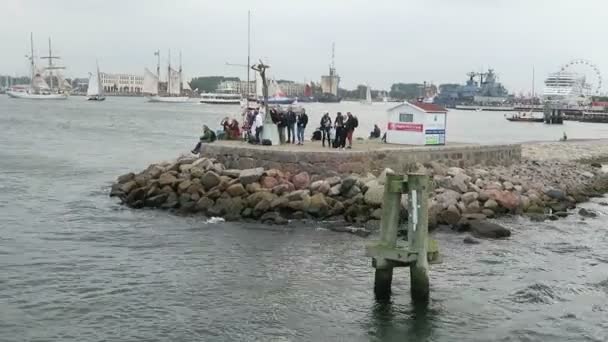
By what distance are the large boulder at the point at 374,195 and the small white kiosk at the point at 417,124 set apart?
730 centimetres

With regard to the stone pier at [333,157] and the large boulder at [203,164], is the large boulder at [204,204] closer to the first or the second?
the large boulder at [203,164]

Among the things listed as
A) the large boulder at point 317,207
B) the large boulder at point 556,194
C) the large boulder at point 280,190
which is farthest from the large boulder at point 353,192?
the large boulder at point 556,194

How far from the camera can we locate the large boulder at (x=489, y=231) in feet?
66.1

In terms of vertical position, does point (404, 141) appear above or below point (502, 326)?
above

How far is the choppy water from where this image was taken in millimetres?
12719

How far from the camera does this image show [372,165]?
25.2 metres

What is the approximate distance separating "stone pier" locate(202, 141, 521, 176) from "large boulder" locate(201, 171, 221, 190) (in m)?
1.77

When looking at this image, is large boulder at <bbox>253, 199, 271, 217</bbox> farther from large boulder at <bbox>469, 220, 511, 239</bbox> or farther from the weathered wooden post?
the weathered wooden post

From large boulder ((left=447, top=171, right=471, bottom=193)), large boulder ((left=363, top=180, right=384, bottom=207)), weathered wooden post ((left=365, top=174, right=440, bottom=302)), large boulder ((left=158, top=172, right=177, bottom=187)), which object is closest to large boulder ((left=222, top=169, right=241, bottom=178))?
large boulder ((left=158, top=172, right=177, bottom=187))

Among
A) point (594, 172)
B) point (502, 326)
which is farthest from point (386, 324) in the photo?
point (594, 172)

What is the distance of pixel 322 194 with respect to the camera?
73.5 feet

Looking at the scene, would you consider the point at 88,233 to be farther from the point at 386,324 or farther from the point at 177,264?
the point at 386,324

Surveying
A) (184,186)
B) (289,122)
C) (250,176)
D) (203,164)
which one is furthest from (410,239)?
(289,122)

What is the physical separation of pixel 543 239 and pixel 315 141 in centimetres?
1268
